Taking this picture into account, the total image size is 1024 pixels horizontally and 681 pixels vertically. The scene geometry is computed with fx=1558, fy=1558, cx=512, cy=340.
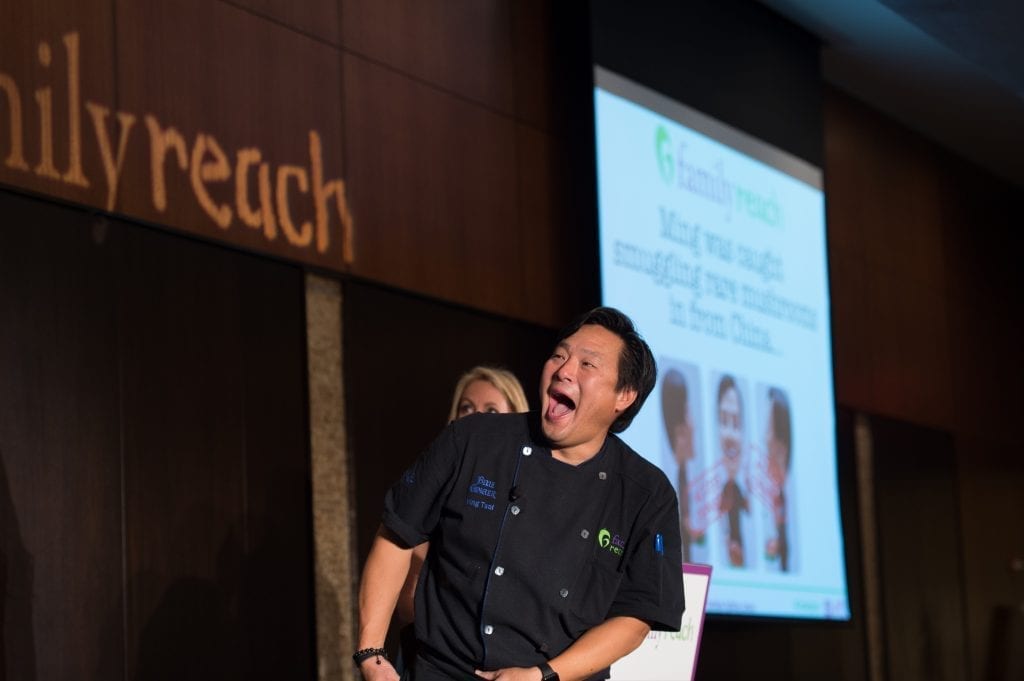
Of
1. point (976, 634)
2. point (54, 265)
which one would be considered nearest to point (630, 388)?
point (54, 265)

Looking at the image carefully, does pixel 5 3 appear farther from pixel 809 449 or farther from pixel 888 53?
pixel 888 53

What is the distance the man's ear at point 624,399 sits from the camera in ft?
9.80

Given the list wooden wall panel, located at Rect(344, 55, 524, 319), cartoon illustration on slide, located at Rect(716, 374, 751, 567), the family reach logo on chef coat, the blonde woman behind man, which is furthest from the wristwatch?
cartoon illustration on slide, located at Rect(716, 374, 751, 567)

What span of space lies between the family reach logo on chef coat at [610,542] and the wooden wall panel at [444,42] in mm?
3633

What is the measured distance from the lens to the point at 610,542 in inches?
116

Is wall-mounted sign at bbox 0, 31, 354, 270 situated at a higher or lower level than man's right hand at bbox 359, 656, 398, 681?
higher

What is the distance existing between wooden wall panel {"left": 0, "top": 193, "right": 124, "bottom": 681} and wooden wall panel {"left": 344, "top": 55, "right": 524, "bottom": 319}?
140 centimetres

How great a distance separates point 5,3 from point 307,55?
144 cm

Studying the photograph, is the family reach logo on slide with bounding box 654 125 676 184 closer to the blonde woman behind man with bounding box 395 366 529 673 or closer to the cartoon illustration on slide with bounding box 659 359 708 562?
the cartoon illustration on slide with bounding box 659 359 708 562

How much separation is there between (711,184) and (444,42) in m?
1.62

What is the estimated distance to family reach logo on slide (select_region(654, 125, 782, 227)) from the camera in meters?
7.22

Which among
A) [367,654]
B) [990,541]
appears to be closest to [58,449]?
[367,654]

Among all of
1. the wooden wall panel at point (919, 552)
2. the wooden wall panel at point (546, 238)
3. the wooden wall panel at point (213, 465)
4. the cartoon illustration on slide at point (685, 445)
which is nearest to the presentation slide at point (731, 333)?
the cartoon illustration on slide at point (685, 445)

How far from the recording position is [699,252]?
736 centimetres
